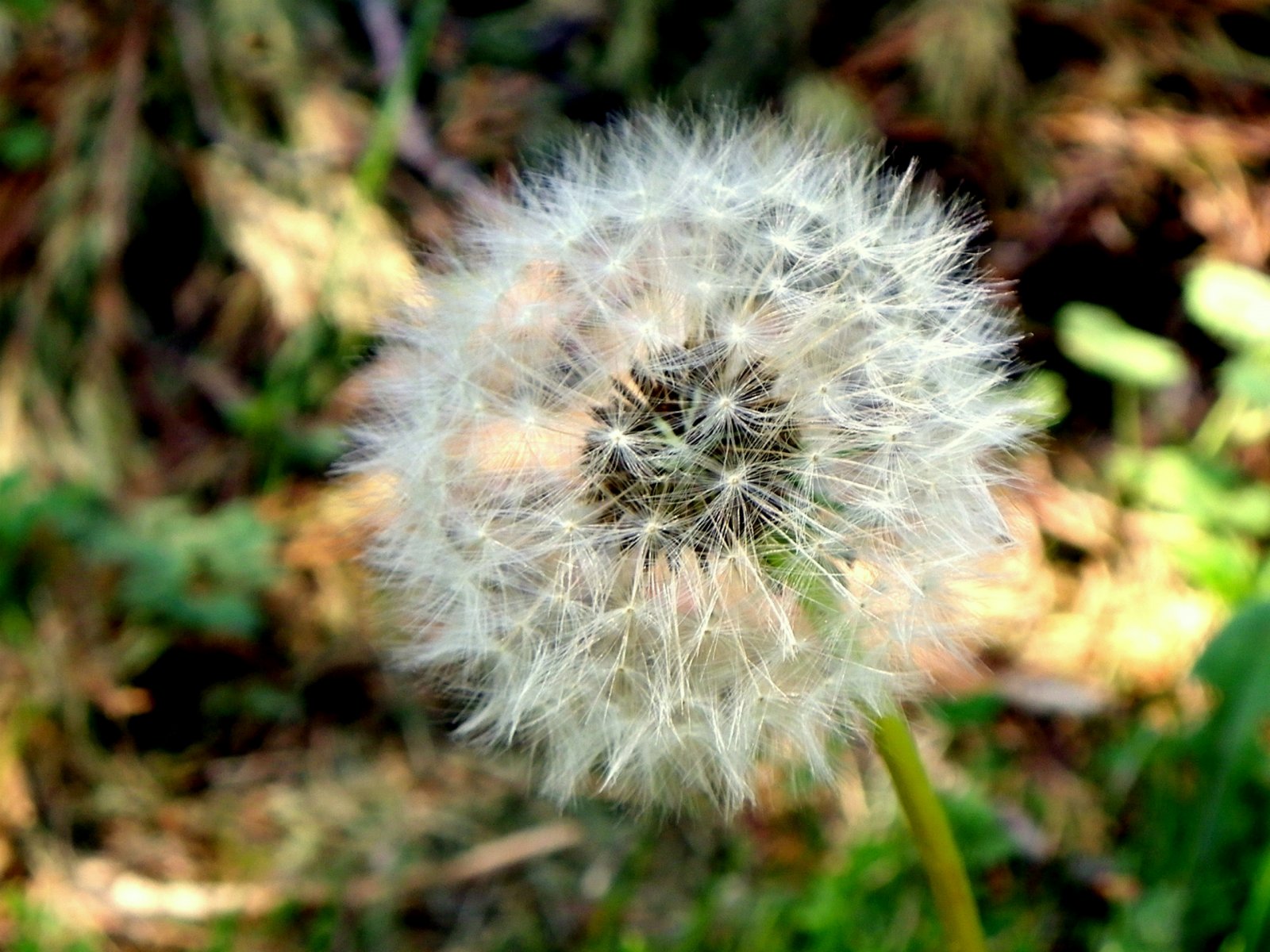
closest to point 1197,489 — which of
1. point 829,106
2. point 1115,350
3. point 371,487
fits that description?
point 1115,350

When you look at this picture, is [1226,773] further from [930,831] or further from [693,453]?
[693,453]

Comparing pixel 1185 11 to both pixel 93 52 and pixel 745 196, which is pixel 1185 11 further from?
pixel 93 52

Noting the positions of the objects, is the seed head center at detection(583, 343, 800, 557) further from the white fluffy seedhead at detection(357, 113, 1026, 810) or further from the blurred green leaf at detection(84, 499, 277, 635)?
the blurred green leaf at detection(84, 499, 277, 635)

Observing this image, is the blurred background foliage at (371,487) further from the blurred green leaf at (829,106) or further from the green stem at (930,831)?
the green stem at (930,831)

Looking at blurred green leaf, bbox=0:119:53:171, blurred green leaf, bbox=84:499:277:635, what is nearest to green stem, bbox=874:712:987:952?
blurred green leaf, bbox=84:499:277:635

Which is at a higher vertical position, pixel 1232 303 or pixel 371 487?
pixel 371 487

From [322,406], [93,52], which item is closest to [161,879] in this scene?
[322,406]
